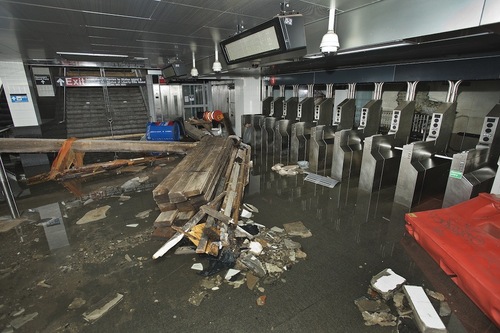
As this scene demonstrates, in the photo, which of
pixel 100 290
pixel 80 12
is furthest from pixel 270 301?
pixel 80 12

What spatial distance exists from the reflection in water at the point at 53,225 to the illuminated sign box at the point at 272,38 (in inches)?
140

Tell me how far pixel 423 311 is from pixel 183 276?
226cm

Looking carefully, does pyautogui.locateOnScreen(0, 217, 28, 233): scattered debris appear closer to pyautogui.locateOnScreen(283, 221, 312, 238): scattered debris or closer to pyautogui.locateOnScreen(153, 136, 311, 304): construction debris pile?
pyautogui.locateOnScreen(153, 136, 311, 304): construction debris pile

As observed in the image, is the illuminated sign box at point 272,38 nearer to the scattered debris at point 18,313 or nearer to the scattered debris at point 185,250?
the scattered debris at point 185,250

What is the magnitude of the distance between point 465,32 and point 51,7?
430 centimetres

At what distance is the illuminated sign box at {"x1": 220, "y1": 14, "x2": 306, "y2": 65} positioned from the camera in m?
2.64

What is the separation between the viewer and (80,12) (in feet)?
9.64

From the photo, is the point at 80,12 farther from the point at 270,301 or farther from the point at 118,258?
the point at 270,301

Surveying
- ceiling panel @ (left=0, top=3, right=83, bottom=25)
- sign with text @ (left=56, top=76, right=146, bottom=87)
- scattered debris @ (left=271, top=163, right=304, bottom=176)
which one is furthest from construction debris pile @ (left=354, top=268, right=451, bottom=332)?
sign with text @ (left=56, top=76, right=146, bottom=87)

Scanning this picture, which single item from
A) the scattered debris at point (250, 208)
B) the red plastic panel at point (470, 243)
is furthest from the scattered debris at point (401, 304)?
the scattered debris at point (250, 208)

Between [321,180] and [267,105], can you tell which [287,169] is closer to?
[321,180]

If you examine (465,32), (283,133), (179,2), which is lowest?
(283,133)

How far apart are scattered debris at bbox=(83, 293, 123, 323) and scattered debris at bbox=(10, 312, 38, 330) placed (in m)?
0.46

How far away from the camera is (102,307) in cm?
219
